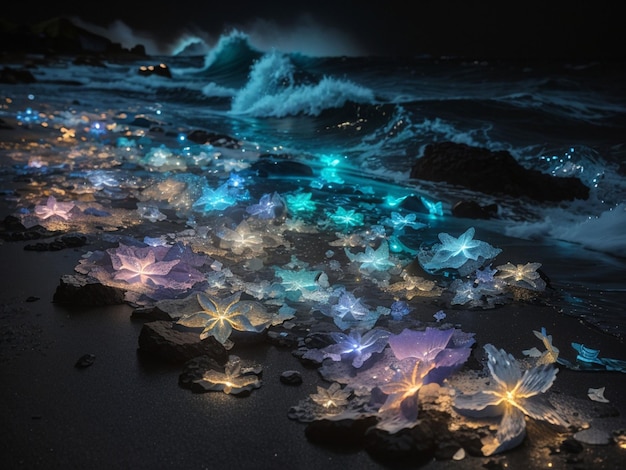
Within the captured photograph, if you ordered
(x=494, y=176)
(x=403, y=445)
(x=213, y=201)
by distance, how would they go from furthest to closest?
(x=494, y=176) → (x=213, y=201) → (x=403, y=445)

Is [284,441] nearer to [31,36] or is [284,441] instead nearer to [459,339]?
[459,339]

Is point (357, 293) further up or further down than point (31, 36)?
further down

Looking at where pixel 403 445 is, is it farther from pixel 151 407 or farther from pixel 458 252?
pixel 458 252

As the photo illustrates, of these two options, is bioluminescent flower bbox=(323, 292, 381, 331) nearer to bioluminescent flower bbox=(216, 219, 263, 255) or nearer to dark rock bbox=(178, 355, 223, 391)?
dark rock bbox=(178, 355, 223, 391)

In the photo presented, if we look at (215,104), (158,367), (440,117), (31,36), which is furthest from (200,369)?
(31,36)

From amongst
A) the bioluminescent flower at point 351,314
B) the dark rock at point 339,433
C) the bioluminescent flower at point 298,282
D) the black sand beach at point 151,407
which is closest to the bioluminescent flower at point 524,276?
the black sand beach at point 151,407

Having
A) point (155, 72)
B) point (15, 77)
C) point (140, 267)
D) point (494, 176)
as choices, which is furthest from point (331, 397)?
point (155, 72)
